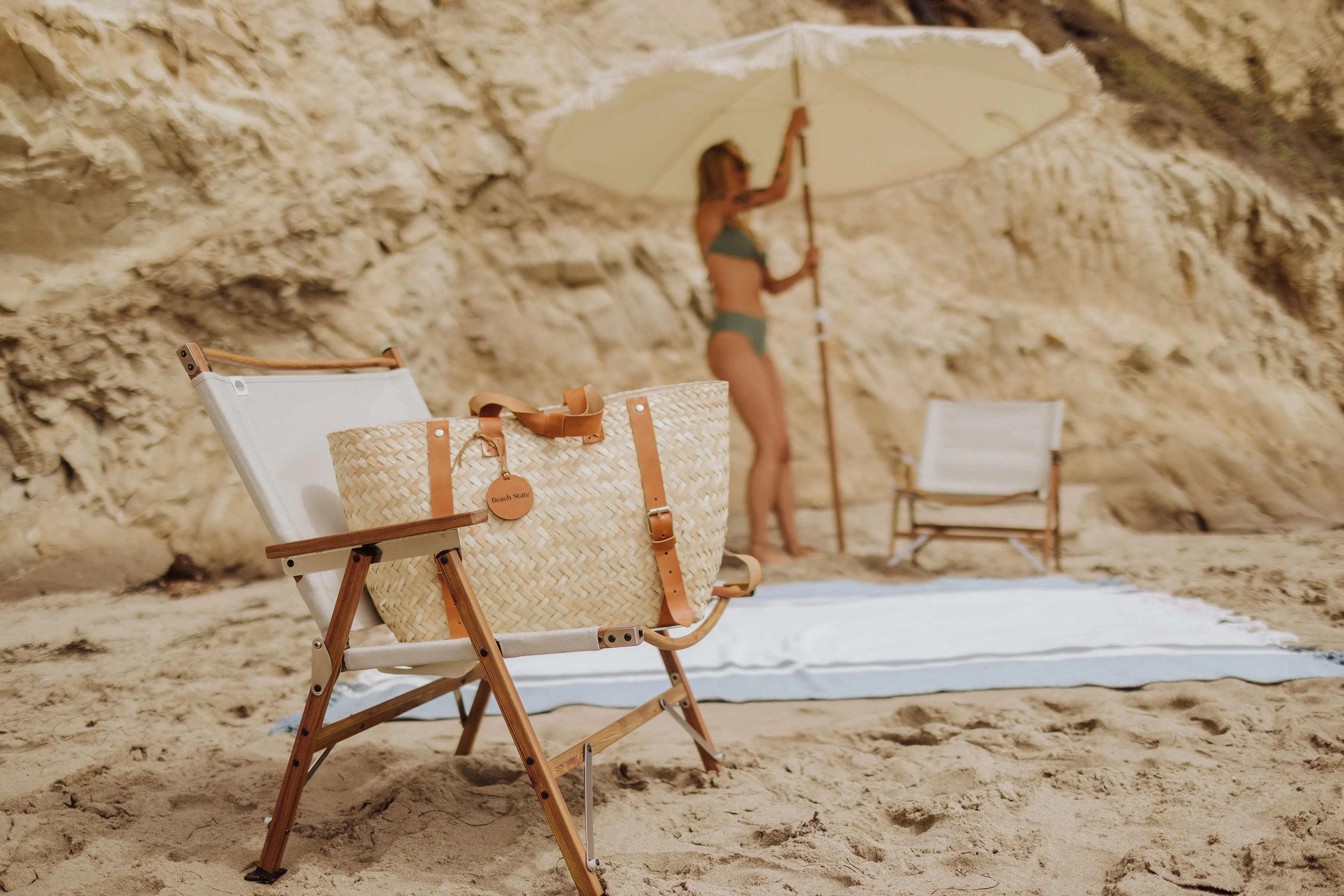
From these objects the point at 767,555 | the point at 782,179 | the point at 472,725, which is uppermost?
the point at 782,179

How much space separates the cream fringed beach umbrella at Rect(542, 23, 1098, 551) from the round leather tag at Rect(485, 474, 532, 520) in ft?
8.53

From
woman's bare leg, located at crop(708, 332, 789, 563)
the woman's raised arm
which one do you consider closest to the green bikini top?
the woman's raised arm

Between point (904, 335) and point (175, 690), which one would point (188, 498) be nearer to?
point (175, 690)

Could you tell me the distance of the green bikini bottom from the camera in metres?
4.59

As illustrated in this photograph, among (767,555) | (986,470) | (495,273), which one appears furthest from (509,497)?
(495,273)

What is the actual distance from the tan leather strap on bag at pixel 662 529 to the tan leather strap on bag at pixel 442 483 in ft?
1.18

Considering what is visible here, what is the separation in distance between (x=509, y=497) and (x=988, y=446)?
12.0ft

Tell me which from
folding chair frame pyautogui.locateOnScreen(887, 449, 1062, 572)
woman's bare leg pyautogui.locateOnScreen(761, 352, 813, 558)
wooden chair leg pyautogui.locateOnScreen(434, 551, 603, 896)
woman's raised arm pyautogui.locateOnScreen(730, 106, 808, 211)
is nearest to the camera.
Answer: wooden chair leg pyautogui.locateOnScreen(434, 551, 603, 896)

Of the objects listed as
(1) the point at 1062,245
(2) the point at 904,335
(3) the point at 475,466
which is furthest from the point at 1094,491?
(3) the point at 475,466

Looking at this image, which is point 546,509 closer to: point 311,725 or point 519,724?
point 519,724

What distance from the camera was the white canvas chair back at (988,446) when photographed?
14.8 feet

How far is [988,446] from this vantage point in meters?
4.70

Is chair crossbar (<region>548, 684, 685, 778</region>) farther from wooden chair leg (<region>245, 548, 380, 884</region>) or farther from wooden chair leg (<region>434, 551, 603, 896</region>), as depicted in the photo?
wooden chair leg (<region>245, 548, 380, 884</region>)

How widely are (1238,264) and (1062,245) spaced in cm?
128
